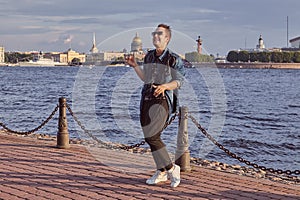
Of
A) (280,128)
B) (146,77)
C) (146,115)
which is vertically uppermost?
(146,77)

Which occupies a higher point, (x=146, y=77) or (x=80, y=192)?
(x=146, y=77)

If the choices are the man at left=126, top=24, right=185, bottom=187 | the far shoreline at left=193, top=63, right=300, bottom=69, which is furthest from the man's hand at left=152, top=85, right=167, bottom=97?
the far shoreline at left=193, top=63, right=300, bottom=69

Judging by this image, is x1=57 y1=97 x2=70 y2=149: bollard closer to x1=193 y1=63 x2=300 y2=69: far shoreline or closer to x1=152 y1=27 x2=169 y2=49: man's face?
x1=152 y1=27 x2=169 y2=49: man's face

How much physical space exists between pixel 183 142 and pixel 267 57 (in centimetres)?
15644

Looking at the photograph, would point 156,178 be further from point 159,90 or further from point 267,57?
point 267,57

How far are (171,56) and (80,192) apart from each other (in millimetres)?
1962

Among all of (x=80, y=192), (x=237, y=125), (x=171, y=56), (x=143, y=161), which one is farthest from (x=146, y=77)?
(x=237, y=125)

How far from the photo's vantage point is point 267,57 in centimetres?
15988

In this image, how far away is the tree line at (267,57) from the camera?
158 meters

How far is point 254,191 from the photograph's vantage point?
22.0ft

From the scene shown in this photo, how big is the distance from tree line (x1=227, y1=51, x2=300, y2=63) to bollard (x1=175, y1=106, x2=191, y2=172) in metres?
154

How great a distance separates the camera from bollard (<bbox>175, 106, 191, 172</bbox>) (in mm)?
7660

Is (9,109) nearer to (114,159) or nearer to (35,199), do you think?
(114,159)

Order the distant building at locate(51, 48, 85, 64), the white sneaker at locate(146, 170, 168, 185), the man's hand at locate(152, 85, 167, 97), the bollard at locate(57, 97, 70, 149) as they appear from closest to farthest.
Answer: the man's hand at locate(152, 85, 167, 97)
the white sneaker at locate(146, 170, 168, 185)
the bollard at locate(57, 97, 70, 149)
the distant building at locate(51, 48, 85, 64)
